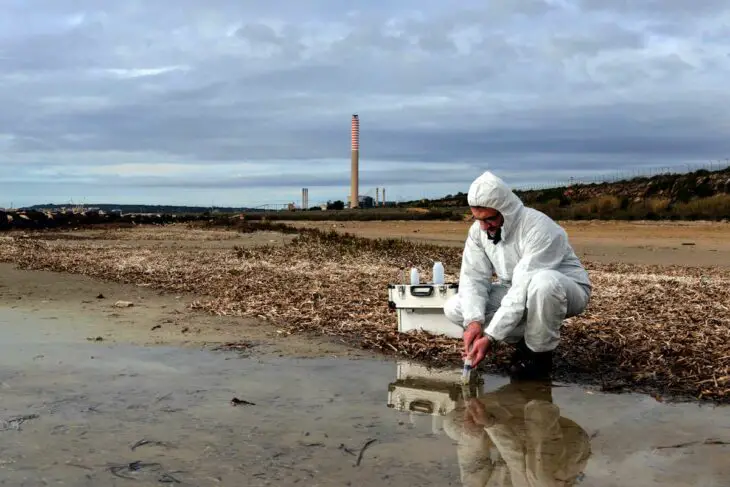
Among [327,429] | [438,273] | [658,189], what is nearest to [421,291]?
[438,273]

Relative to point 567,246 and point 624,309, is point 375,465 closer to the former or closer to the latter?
point 567,246

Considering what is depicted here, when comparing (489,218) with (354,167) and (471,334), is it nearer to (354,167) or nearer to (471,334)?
(471,334)

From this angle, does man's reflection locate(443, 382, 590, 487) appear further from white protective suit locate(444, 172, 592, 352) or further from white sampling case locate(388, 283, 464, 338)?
white sampling case locate(388, 283, 464, 338)

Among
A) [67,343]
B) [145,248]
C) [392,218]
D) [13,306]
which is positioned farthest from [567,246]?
[392,218]

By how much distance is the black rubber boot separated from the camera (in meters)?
6.46

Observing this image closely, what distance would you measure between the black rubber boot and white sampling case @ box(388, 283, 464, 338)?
3.70 ft

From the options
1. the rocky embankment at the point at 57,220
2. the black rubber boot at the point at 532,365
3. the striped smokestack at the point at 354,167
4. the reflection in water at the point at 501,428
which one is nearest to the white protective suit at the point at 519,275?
the black rubber boot at the point at 532,365

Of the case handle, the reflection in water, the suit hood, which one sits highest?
the suit hood

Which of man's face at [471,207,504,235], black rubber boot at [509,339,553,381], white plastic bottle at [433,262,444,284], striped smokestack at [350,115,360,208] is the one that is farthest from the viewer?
striped smokestack at [350,115,360,208]

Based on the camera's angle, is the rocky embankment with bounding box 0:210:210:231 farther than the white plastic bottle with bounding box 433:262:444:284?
Yes

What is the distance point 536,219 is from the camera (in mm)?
6285

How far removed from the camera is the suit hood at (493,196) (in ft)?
20.1

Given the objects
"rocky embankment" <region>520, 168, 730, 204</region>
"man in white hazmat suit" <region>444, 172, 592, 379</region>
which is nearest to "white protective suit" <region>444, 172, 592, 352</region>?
"man in white hazmat suit" <region>444, 172, 592, 379</region>

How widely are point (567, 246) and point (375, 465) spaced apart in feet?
10.0
